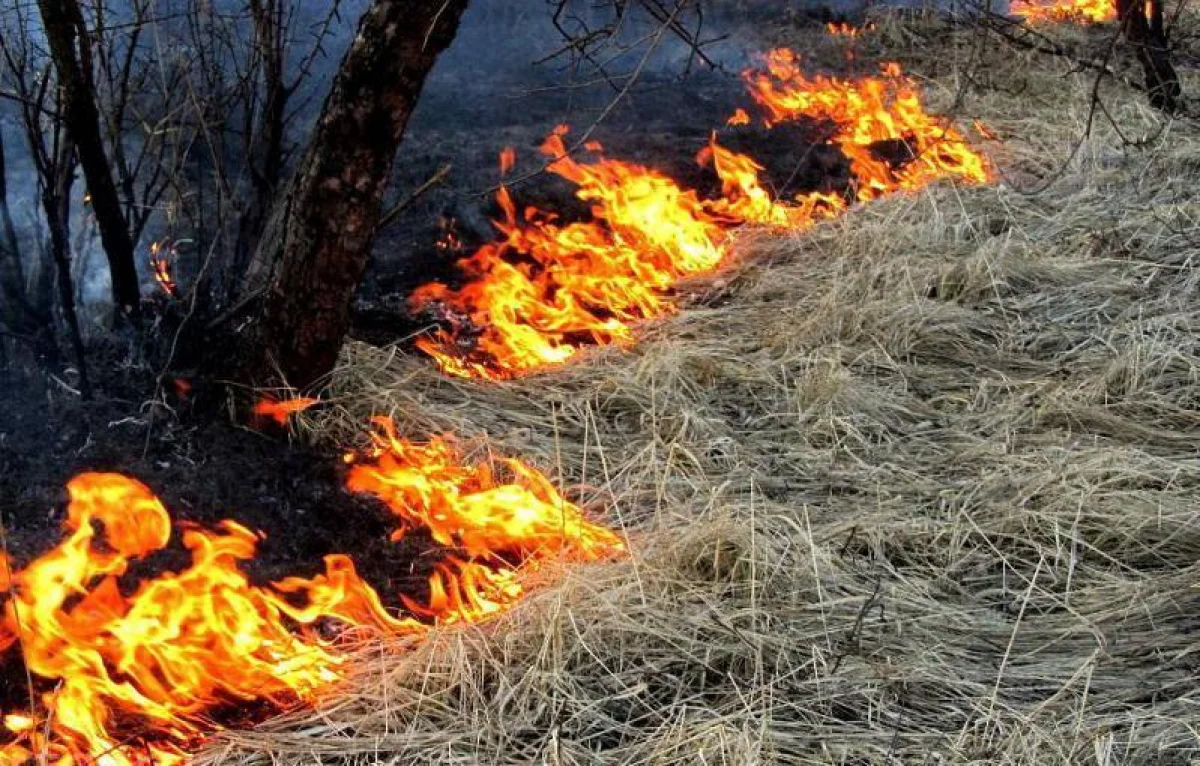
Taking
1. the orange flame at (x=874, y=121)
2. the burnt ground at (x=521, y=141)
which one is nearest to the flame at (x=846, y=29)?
the burnt ground at (x=521, y=141)

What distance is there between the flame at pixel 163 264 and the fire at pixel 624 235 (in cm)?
106

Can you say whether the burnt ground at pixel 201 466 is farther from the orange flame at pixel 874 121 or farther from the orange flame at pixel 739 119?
the orange flame at pixel 874 121

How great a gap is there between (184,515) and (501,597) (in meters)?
1.01

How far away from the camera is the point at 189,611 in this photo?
3027 millimetres

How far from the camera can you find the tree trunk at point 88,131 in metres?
3.56

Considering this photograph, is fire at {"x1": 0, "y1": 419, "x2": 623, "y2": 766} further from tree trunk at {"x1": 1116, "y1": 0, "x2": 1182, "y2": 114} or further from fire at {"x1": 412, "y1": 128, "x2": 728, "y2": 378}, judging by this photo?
tree trunk at {"x1": 1116, "y1": 0, "x2": 1182, "y2": 114}

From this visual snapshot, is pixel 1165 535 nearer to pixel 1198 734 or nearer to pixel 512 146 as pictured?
pixel 1198 734

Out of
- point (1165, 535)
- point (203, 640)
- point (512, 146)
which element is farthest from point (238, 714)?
point (512, 146)

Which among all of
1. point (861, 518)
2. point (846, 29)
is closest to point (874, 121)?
point (846, 29)

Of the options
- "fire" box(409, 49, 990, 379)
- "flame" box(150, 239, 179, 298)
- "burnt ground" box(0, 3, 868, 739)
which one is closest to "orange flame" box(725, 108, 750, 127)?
"fire" box(409, 49, 990, 379)

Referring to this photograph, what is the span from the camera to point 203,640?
294 cm

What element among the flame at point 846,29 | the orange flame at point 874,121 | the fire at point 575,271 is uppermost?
the flame at point 846,29

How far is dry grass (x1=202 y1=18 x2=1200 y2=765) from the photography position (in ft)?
9.16

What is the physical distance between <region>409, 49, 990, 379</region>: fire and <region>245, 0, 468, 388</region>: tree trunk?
859 mm
